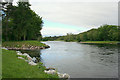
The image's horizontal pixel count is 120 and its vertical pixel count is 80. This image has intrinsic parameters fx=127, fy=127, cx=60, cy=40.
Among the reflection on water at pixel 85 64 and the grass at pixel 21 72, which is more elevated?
the grass at pixel 21 72

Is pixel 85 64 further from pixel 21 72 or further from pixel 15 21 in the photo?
pixel 15 21

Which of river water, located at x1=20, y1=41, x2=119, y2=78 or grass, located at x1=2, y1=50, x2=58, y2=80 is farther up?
grass, located at x1=2, y1=50, x2=58, y2=80

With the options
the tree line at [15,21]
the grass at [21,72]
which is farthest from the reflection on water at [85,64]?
the tree line at [15,21]

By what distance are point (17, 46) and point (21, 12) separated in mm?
15966

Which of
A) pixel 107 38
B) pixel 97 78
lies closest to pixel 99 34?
pixel 107 38

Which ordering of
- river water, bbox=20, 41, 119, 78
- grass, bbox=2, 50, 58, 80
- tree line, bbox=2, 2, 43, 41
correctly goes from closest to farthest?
grass, bbox=2, 50, 58, 80, river water, bbox=20, 41, 119, 78, tree line, bbox=2, 2, 43, 41

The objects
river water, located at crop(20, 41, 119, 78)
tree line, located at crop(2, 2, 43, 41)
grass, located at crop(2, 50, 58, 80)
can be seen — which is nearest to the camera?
grass, located at crop(2, 50, 58, 80)

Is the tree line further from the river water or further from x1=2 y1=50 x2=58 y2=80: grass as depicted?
x1=2 y1=50 x2=58 y2=80: grass

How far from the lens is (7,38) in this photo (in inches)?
2064

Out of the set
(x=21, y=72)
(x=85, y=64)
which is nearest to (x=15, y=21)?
(x=85, y=64)

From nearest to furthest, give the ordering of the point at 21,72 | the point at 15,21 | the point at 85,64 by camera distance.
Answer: the point at 21,72, the point at 85,64, the point at 15,21

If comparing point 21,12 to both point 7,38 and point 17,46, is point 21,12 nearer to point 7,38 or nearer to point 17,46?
point 7,38

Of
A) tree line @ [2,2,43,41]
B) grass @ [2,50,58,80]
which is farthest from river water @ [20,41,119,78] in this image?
tree line @ [2,2,43,41]

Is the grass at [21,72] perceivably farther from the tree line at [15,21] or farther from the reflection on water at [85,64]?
the tree line at [15,21]
